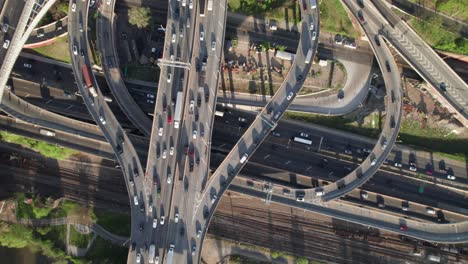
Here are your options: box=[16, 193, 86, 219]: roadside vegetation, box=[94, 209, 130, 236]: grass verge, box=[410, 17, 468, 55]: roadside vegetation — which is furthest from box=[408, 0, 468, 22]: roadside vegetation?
box=[16, 193, 86, 219]: roadside vegetation

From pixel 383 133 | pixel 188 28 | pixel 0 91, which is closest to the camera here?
pixel 0 91

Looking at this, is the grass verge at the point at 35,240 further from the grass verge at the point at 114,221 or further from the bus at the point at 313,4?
the bus at the point at 313,4

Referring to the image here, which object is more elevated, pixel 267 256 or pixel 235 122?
pixel 235 122

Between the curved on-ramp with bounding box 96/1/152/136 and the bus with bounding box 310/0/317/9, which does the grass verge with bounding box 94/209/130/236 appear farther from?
the bus with bounding box 310/0/317/9

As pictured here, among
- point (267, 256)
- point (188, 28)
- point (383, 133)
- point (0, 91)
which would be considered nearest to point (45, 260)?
point (0, 91)

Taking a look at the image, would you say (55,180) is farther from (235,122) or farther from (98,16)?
(235,122)

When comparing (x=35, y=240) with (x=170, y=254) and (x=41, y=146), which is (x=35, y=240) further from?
(x=170, y=254)
